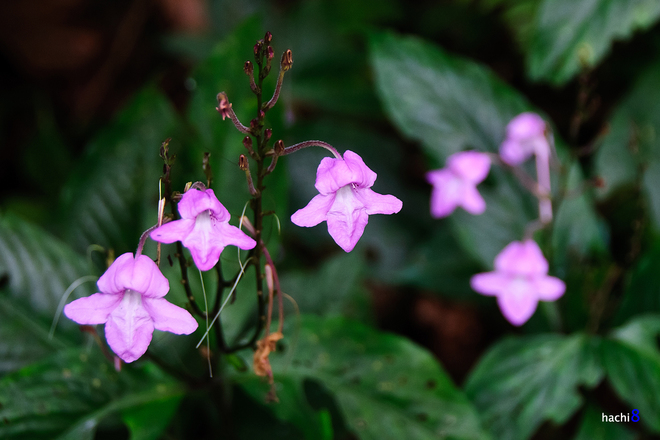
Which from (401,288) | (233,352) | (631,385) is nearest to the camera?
(233,352)

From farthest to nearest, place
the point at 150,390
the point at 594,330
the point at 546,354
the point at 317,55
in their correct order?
the point at 317,55, the point at 594,330, the point at 546,354, the point at 150,390

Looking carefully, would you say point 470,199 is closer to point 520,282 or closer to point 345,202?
point 520,282

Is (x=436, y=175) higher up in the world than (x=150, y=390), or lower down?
higher up

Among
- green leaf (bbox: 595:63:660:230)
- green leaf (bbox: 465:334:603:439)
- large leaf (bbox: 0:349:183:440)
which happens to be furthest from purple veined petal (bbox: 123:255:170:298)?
green leaf (bbox: 595:63:660:230)

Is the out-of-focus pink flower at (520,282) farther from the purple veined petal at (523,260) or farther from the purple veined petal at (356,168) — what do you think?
the purple veined petal at (356,168)

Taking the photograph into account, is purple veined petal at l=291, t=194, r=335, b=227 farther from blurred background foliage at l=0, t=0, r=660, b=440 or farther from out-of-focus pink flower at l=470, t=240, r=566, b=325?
out-of-focus pink flower at l=470, t=240, r=566, b=325

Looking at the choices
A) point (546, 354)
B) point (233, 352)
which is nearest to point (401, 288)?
point (546, 354)

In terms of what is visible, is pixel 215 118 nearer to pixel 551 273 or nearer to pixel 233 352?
pixel 233 352
